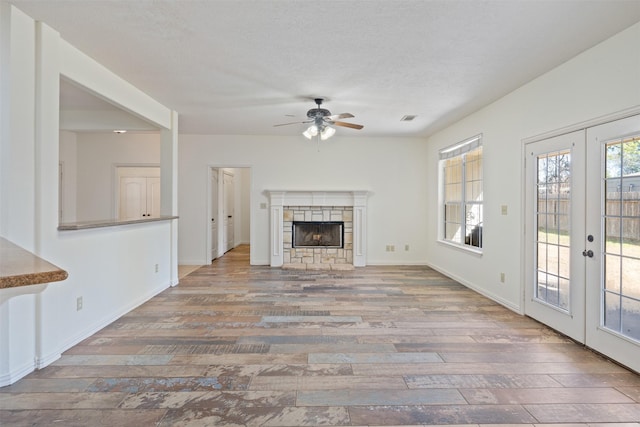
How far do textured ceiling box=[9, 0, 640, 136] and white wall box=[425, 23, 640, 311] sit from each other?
0.48 feet

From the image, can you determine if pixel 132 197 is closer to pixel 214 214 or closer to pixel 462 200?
pixel 214 214

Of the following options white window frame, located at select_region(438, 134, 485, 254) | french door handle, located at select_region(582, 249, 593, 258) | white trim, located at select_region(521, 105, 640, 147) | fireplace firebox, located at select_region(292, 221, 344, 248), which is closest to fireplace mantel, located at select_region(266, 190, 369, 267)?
fireplace firebox, located at select_region(292, 221, 344, 248)

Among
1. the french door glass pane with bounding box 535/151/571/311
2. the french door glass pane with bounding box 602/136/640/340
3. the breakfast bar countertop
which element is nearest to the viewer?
the breakfast bar countertop

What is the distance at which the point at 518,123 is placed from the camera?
356 centimetres

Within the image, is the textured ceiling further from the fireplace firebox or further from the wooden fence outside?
the fireplace firebox

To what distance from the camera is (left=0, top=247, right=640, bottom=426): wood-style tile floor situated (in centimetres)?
184

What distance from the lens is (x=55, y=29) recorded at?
246 cm

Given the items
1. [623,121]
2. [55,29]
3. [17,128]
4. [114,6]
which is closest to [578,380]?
[623,121]

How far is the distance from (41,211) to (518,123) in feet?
14.9

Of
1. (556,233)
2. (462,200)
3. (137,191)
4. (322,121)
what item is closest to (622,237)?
(556,233)

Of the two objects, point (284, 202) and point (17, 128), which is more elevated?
point (17, 128)

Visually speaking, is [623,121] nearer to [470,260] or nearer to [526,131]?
[526,131]

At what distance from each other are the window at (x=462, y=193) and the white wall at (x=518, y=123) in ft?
0.59

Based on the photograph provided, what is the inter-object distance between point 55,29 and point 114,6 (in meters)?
0.72
